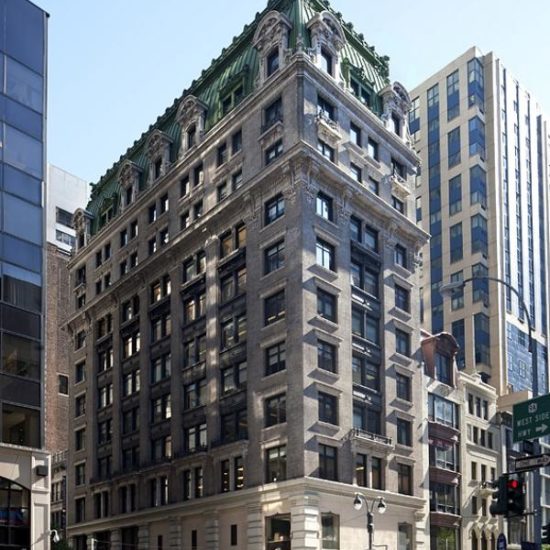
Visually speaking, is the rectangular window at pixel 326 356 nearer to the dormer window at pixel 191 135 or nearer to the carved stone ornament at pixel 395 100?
the carved stone ornament at pixel 395 100

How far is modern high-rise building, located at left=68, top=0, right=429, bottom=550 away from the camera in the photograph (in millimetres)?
56781

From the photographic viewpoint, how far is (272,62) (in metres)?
63.9

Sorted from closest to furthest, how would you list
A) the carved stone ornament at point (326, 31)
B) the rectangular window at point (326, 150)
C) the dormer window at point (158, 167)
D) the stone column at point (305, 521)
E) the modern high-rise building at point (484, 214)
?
the stone column at point (305, 521)
the rectangular window at point (326, 150)
the carved stone ornament at point (326, 31)
the dormer window at point (158, 167)
the modern high-rise building at point (484, 214)

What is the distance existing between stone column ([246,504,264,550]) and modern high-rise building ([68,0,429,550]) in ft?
0.40

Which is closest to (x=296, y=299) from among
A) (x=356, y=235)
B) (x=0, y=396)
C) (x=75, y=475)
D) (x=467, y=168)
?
(x=356, y=235)

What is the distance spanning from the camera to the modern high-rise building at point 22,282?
40.6 metres

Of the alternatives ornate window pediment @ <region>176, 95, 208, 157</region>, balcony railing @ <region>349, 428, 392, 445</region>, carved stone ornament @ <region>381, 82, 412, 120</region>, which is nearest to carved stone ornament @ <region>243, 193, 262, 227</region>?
ornate window pediment @ <region>176, 95, 208, 157</region>

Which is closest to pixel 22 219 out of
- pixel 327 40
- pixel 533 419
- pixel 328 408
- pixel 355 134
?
pixel 328 408

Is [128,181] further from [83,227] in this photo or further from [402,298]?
[402,298]

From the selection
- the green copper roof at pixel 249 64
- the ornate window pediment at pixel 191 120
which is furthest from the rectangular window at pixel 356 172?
the ornate window pediment at pixel 191 120

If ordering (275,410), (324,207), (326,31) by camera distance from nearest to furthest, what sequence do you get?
(275,410)
(324,207)
(326,31)

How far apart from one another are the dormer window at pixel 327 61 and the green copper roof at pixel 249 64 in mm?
1341

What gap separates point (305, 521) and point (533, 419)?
2890 cm

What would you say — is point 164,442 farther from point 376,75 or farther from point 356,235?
point 376,75
